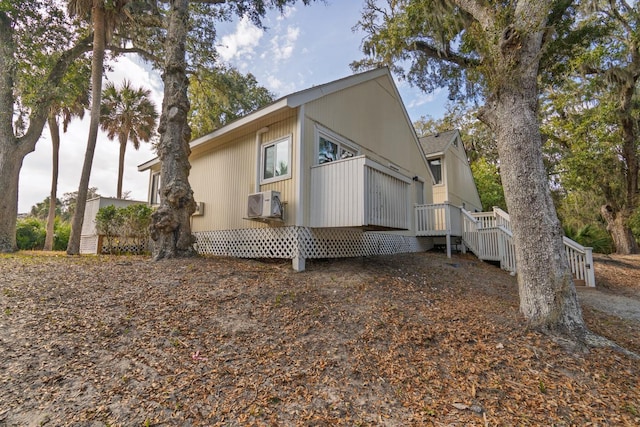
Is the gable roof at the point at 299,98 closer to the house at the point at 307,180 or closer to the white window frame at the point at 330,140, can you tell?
the house at the point at 307,180

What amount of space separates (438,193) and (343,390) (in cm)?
1359

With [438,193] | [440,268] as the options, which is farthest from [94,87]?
[438,193]

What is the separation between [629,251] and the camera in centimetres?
1455

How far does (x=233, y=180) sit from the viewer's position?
8.73m

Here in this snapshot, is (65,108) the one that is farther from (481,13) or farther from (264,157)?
(481,13)

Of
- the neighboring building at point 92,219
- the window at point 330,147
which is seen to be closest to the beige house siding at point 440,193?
the window at point 330,147

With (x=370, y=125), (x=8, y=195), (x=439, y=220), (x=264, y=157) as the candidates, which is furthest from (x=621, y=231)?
(x=8, y=195)

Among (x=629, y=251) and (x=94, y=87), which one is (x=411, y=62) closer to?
(x=94, y=87)

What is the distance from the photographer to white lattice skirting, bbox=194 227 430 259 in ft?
22.3

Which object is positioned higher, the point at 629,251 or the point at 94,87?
the point at 94,87

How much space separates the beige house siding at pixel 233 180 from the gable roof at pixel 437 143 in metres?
9.45

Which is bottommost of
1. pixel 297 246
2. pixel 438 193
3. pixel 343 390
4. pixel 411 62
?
pixel 343 390

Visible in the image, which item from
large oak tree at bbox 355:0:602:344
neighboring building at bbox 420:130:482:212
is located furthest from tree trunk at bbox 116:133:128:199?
large oak tree at bbox 355:0:602:344

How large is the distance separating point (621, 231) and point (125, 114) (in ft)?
88.8
